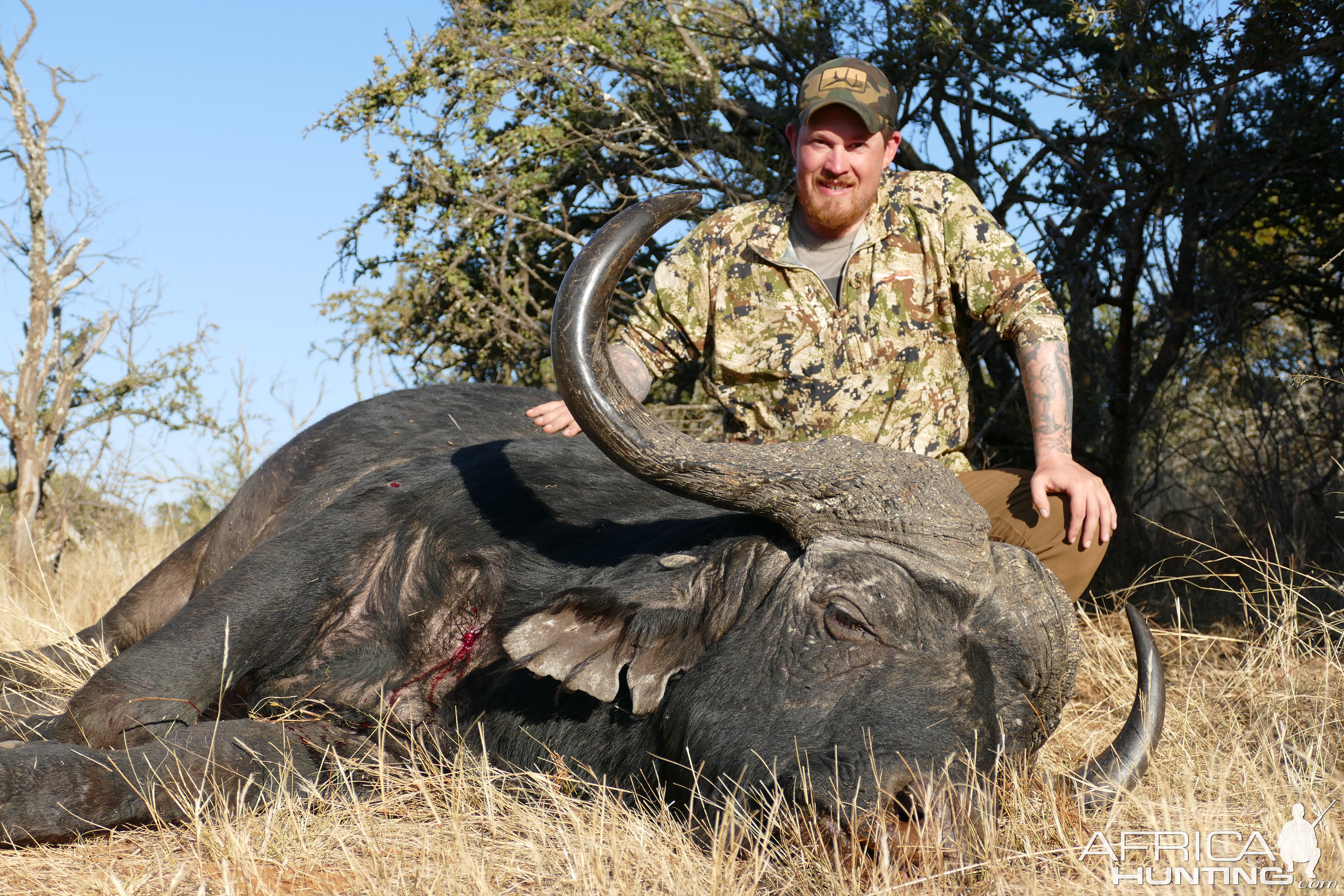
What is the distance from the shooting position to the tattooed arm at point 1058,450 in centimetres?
342

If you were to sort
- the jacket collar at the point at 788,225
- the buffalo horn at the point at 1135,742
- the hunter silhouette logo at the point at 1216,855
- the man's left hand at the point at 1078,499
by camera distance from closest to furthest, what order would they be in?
1. the hunter silhouette logo at the point at 1216,855
2. the buffalo horn at the point at 1135,742
3. the man's left hand at the point at 1078,499
4. the jacket collar at the point at 788,225

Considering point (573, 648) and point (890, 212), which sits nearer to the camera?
point (573, 648)

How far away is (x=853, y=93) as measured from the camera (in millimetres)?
4234

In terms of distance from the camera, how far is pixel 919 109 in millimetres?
7465

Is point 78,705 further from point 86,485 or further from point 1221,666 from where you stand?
point 86,485

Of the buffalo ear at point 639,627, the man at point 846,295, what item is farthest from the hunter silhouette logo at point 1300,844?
the man at point 846,295

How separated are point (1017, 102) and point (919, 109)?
0.64 m

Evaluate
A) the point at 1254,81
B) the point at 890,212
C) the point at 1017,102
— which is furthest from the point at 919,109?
the point at 890,212

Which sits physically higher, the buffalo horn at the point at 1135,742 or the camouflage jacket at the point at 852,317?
the camouflage jacket at the point at 852,317

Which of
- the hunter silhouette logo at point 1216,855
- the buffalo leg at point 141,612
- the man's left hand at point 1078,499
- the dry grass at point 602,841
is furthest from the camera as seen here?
the buffalo leg at point 141,612

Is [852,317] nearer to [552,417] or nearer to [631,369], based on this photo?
[631,369]

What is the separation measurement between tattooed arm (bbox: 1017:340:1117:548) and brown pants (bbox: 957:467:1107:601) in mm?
57

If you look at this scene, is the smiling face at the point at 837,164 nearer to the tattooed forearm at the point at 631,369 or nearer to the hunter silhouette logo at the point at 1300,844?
the tattooed forearm at the point at 631,369

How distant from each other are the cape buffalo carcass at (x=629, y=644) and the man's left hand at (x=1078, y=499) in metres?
0.30
